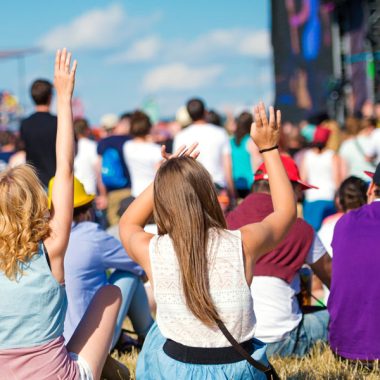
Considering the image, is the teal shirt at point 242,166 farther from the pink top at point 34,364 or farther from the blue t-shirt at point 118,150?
the pink top at point 34,364

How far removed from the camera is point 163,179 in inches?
121

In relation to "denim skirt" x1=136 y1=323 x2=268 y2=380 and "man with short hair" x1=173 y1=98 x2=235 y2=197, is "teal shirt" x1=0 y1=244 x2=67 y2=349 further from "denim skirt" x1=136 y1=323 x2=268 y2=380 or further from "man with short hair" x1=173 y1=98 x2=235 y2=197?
"man with short hair" x1=173 y1=98 x2=235 y2=197

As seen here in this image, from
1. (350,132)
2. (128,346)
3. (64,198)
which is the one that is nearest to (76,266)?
(128,346)

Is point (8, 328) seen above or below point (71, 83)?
below

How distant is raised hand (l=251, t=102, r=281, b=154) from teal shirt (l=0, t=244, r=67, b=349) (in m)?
0.97

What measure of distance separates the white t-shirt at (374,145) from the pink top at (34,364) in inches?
234

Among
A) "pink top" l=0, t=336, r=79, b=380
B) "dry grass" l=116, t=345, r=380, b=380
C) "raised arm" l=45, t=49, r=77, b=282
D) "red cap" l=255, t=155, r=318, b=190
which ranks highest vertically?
"raised arm" l=45, t=49, r=77, b=282

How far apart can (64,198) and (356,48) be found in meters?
15.8

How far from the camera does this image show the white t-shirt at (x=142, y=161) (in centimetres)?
813

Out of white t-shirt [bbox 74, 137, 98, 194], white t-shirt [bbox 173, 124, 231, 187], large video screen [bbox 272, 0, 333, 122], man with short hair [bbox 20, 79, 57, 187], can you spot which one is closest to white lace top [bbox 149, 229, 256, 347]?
man with short hair [bbox 20, 79, 57, 187]

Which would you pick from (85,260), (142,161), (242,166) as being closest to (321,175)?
(242,166)

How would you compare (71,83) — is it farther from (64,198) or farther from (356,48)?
(356,48)

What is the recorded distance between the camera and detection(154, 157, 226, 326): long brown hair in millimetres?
3006

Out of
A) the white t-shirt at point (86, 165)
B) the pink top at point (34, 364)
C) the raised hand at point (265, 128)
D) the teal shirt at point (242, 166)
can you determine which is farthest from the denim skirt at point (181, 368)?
the white t-shirt at point (86, 165)
